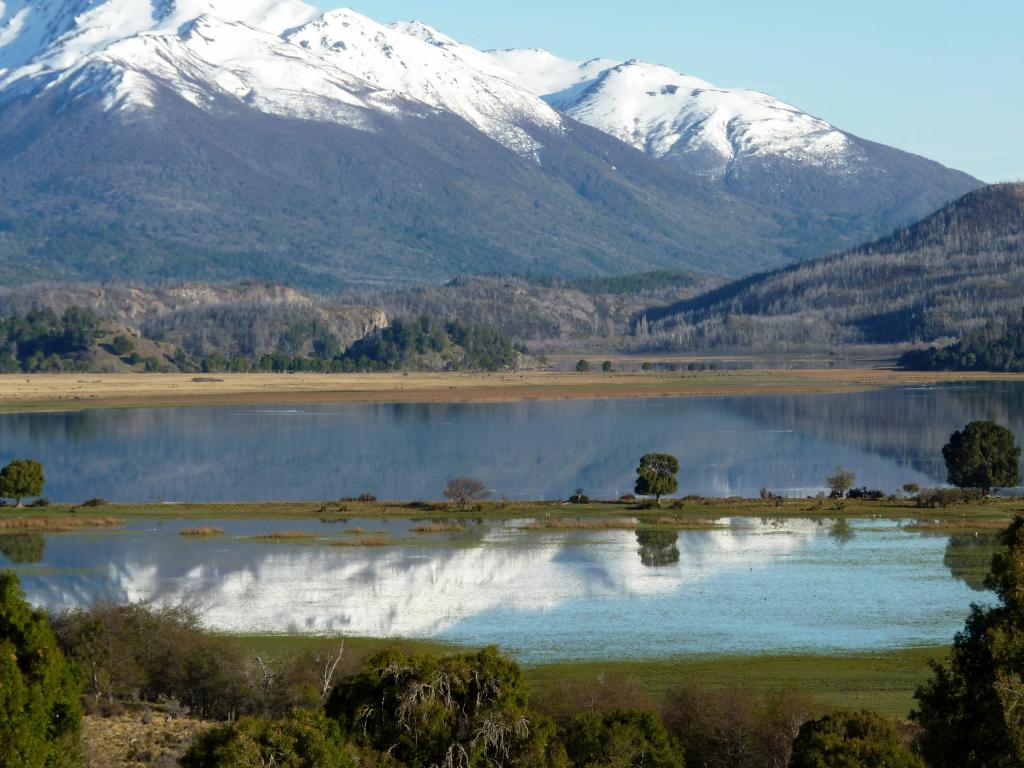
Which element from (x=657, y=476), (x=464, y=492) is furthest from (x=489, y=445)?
(x=464, y=492)

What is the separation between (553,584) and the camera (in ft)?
170

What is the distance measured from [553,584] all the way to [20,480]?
86.2 feet

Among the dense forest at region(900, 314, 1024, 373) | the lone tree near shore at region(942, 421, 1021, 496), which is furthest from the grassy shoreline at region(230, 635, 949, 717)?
the dense forest at region(900, 314, 1024, 373)

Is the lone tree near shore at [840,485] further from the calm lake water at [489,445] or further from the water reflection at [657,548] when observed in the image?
the water reflection at [657,548]

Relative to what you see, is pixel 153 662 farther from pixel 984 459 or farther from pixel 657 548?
pixel 984 459

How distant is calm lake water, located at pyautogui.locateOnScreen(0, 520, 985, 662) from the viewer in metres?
44.8

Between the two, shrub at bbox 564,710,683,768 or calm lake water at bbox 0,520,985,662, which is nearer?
shrub at bbox 564,710,683,768

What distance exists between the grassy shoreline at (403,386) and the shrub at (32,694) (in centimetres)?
10168

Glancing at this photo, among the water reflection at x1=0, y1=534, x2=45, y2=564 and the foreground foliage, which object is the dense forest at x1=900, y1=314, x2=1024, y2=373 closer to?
the water reflection at x1=0, y1=534, x2=45, y2=564

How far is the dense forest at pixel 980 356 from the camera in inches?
7372

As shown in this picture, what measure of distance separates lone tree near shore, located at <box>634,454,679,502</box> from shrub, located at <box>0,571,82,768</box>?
4431 cm

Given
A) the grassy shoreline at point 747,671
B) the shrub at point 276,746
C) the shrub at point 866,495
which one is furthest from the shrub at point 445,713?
the shrub at point 866,495

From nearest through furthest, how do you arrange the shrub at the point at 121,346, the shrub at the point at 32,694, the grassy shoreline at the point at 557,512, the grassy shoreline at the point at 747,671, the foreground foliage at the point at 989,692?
the shrub at the point at 32,694 → the foreground foliage at the point at 989,692 → the grassy shoreline at the point at 747,671 → the grassy shoreline at the point at 557,512 → the shrub at the point at 121,346

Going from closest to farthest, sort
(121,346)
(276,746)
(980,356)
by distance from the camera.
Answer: (276,746) → (980,356) → (121,346)
